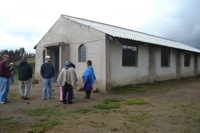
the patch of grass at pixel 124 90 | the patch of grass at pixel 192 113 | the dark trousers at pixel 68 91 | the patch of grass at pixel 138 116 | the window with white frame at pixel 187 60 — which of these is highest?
the window with white frame at pixel 187 60

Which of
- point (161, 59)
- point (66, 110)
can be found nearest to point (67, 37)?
point (161, 59)

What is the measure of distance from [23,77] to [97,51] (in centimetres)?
491

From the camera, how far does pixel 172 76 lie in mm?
20672

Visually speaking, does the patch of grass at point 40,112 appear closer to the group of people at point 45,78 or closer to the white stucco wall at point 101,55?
the group of people at point 45,78

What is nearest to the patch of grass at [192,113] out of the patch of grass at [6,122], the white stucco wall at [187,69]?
the patch of grass at [6,122]

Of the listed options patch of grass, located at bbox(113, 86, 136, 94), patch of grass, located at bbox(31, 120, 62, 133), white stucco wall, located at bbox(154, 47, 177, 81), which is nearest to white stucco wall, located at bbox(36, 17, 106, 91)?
patch of grass, located at bbox(113, 86, 136, 94)

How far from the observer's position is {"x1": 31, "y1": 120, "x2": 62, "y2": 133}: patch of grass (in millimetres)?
5620

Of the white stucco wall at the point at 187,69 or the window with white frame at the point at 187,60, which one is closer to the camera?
the white stucco wall at the point at 187,69

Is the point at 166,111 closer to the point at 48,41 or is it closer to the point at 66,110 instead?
the point at 66,110

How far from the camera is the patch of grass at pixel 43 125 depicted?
5.62 metres

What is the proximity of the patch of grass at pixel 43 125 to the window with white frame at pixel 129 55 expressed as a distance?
8.79 m

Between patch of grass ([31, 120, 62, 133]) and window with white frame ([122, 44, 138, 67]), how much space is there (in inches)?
346

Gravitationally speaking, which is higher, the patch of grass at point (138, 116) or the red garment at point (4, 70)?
the red garment at point (4, 70)

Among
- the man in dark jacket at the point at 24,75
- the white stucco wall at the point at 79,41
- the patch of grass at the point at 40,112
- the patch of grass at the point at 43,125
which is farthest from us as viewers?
the white stucco wall at the point at 79,41
